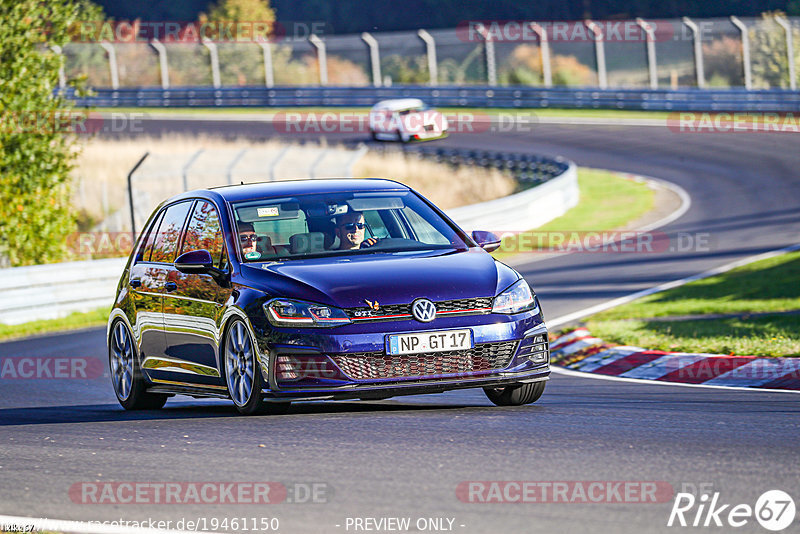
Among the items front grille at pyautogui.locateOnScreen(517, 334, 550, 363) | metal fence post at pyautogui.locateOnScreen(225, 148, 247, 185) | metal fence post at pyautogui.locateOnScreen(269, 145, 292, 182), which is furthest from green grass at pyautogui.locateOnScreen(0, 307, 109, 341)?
metal fence post at pyautogui.locateOnScreen(225, 148, 247, 185)

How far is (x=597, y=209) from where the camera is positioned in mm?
29641

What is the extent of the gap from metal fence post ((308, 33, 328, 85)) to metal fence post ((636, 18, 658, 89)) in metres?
14.7

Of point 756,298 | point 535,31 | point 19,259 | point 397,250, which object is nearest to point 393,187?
point 397,250

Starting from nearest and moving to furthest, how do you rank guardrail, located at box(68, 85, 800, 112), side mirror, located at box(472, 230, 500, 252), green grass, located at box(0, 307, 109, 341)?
side mirror, located at box(472, 230, 500, 252), green grass, located at box(0, 307, 109, 341), guardrail, located at box(68, 85, 800, 112)

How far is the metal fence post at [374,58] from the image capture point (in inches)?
2111

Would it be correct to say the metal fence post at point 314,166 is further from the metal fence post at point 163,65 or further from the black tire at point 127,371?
the black tire at point 127,371

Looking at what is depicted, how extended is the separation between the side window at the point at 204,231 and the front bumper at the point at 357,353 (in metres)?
1.27

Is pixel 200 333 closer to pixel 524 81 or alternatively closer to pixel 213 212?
pixel 213 212

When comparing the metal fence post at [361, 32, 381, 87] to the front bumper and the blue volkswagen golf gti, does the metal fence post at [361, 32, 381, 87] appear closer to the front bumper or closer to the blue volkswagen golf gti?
the blue volkswagen golf gti

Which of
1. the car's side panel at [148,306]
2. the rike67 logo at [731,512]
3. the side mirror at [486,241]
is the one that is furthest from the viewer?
the car's side panel at [148,306]

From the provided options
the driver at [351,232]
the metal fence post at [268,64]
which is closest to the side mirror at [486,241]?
the driver at [351,232]

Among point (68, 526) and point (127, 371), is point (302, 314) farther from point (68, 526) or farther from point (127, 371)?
point (127, 371)

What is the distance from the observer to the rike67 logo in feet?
17.0

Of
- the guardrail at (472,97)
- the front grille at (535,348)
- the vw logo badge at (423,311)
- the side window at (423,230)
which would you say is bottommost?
the guardrail at (472,97)
